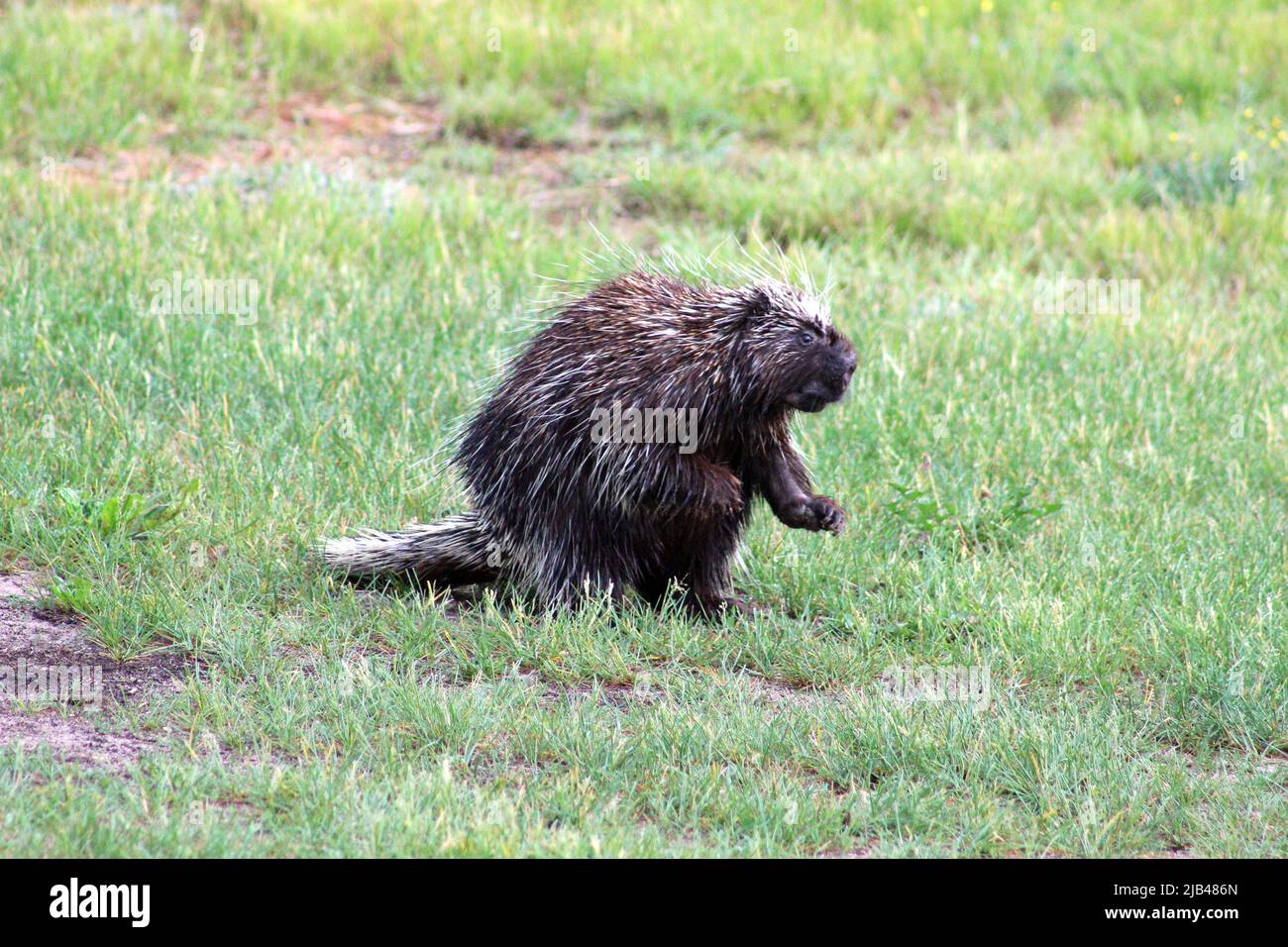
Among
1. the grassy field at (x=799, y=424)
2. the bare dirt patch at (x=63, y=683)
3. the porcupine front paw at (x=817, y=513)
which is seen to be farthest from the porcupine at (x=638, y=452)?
the bare dirt patch at (x=63, y=683)

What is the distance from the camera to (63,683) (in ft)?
15.7

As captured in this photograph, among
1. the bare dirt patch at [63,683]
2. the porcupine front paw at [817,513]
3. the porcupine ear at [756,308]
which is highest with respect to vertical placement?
the porcupine ear at [756,308]

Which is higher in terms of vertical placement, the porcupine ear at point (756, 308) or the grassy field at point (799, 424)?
the porcupine ear at point (756, 308)

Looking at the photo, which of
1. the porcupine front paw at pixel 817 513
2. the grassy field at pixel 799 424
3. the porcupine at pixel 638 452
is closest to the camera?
the grassy field at pixel 799 424

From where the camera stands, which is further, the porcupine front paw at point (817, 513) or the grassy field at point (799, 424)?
the porcupine front paw at point (817, 513)

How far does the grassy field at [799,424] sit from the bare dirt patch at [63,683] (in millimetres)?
72

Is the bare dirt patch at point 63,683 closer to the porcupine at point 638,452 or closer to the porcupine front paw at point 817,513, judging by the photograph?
the porcupine at point 638,452

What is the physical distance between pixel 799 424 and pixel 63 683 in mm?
3805

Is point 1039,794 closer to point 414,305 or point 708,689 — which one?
point 708,689

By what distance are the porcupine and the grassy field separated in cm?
23

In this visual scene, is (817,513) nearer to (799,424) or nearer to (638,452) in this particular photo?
(638,452)

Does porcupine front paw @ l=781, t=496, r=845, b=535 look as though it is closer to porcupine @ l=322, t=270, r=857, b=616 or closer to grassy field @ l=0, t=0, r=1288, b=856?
porcupine @ l=322, t=270, r=857, b=616

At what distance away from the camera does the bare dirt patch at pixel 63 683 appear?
439 centimetres
